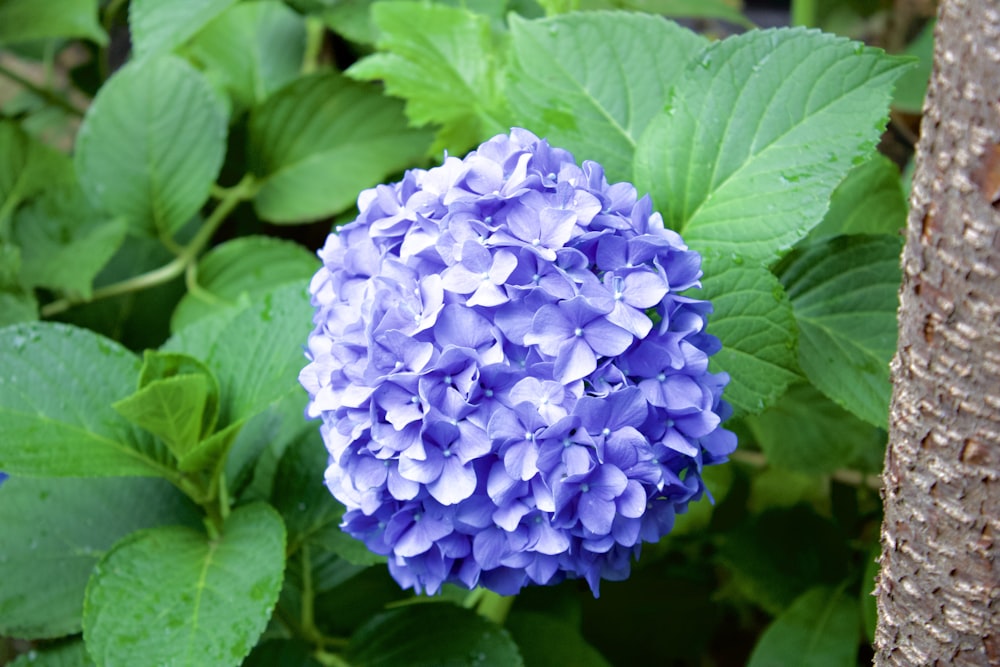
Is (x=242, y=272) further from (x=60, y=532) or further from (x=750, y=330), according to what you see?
(x=750, y=330)

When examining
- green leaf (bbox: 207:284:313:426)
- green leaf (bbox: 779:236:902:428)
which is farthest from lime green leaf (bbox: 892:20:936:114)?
green leaf (bbox: 207:284:313:426)

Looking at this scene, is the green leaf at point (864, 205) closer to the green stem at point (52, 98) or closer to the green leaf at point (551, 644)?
the green leaf at point (551, 644)

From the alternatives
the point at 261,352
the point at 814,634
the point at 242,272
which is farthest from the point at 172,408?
the point at 814,634

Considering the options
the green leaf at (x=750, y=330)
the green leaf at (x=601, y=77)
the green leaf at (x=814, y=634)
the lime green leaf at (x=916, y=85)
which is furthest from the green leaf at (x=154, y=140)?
the lime green leaf at (x=916, y=85)

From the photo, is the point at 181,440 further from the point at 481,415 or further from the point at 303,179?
the point at 303,179

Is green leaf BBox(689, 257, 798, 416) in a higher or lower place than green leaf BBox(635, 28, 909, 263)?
lower

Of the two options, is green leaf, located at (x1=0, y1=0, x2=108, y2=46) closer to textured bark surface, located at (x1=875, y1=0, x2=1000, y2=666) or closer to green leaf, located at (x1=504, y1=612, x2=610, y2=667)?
green leaf, located at (x1=504, y1=612, x2=610, y2=667)
